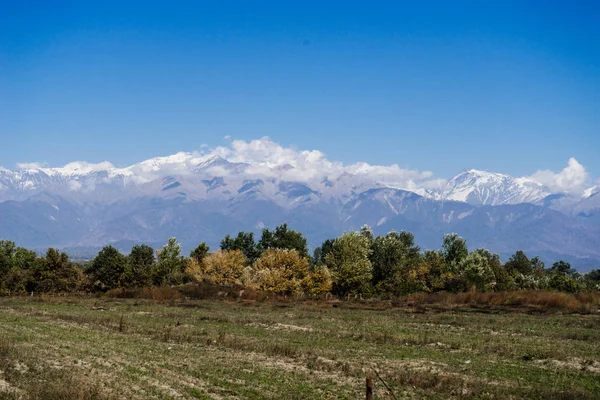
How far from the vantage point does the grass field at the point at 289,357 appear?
22016 mm

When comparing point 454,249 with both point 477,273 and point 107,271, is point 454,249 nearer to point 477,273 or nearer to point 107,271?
point 477,273

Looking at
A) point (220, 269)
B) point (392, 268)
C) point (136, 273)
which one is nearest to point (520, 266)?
point (392, 268)

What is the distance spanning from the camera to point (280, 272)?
99.6 metres

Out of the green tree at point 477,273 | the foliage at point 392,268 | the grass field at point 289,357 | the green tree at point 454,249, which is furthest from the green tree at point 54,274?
the green tree at point 454,249

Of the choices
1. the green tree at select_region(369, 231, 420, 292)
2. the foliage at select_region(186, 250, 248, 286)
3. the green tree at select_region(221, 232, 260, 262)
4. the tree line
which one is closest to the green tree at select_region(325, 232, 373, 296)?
the tree line

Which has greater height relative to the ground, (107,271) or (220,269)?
(220,269)

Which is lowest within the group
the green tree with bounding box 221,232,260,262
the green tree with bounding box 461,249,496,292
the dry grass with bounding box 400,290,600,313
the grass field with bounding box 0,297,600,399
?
the grass field with bounding box 0,297,600,399

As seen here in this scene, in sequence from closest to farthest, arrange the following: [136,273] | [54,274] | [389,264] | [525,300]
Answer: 1. [525,300]
2. [54,274]
3. [136,273]
4. [389,264]

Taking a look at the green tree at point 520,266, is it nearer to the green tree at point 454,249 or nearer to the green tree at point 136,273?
the green tree at point 454,249

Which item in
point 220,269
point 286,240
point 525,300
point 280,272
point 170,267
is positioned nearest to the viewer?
point 525,300

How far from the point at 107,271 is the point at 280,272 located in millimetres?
40412

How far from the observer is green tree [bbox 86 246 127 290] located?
111 meters

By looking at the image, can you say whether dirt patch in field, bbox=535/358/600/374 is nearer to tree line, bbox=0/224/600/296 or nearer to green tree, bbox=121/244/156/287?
tree line, bbox=0/224/600/296

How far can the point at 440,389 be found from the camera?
23625 millimetres
